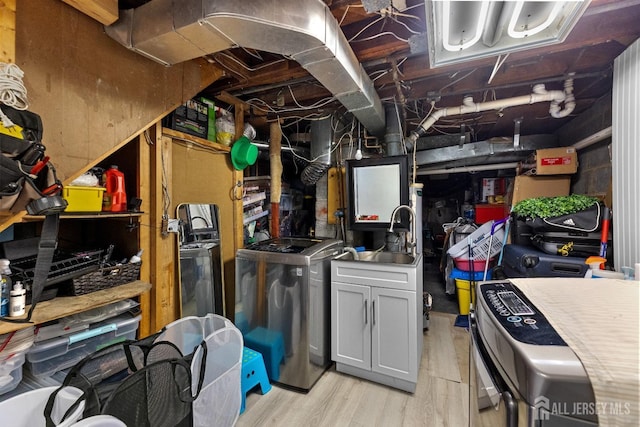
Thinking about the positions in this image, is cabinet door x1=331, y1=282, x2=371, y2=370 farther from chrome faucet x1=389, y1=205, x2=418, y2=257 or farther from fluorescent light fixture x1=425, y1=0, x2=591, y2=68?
fluorescent light fixture x1=425, y1=0, x2=591, y2=68

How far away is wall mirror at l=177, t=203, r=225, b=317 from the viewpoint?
2.13m

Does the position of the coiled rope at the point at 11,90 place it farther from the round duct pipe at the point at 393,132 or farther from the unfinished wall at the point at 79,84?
the round duct pipe at the point at 393,132

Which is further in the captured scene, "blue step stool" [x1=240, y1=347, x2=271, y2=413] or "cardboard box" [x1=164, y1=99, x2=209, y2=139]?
"cardboard box" [x1=164, y1=99, x2=209, y2=139]

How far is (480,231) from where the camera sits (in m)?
3.19

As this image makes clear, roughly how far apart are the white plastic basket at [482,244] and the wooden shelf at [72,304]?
10.5 ft

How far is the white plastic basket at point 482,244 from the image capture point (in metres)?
3.07

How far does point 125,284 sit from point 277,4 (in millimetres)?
1774

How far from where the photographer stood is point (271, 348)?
210cm

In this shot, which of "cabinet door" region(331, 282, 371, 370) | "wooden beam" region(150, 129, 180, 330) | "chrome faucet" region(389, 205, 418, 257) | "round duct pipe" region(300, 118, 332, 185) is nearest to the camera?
"wooden beam" region(150, 129, 180, 330)

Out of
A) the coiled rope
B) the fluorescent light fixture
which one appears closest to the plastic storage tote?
the coiled rope

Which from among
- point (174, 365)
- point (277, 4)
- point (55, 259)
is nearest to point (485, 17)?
point (277, 4)

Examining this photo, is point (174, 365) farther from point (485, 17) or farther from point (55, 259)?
point (485, 17)

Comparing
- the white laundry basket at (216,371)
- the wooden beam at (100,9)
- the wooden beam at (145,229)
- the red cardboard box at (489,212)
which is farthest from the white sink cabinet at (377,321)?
the red cardboard box at (489,212)

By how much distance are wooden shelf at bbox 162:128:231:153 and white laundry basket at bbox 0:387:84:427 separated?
157 cm
